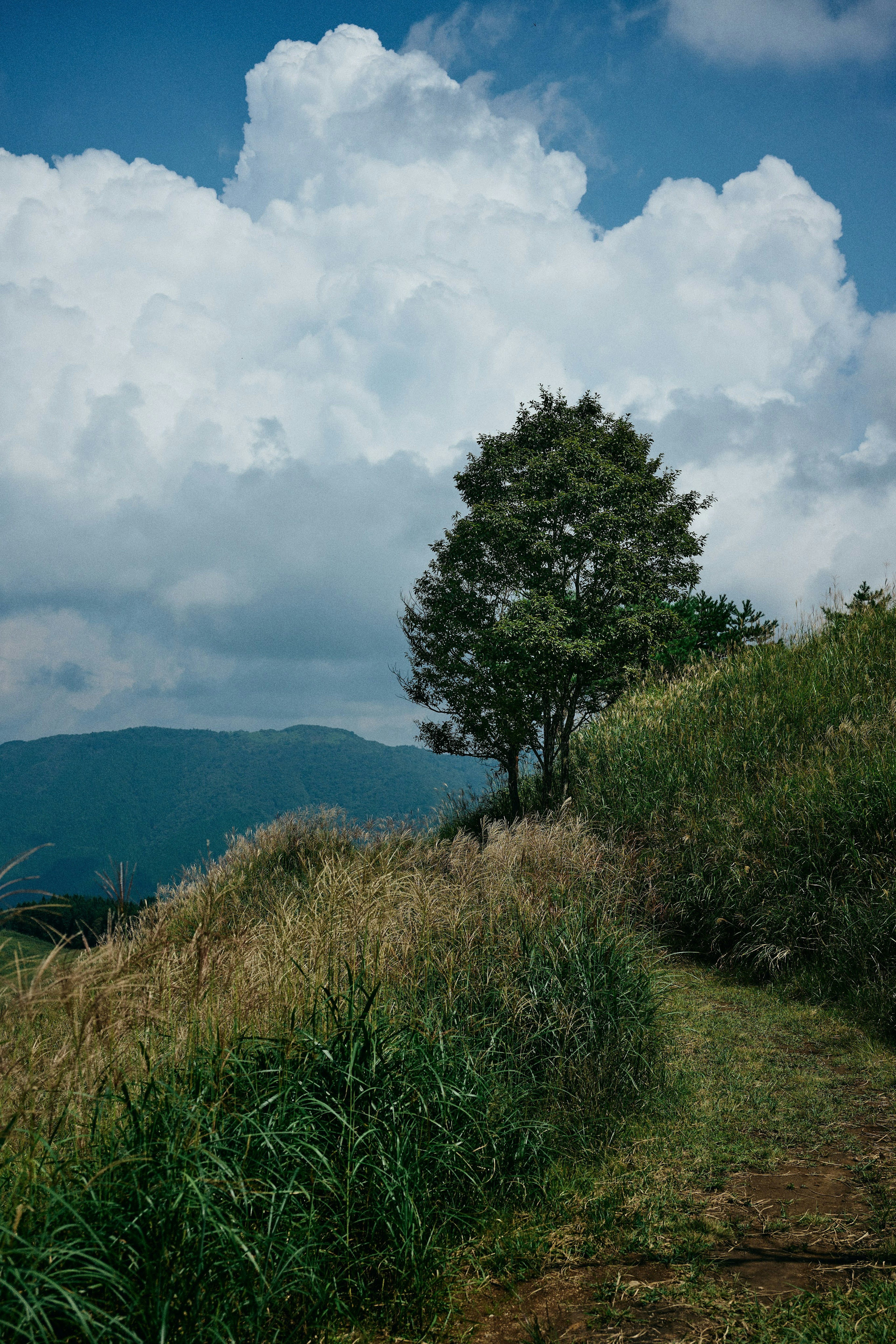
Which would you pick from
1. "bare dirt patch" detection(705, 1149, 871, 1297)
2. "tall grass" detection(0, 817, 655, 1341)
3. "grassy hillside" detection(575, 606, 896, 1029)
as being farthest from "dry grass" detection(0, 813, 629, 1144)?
"bare dirt patch" detection(705, 1149, 871, 1297)

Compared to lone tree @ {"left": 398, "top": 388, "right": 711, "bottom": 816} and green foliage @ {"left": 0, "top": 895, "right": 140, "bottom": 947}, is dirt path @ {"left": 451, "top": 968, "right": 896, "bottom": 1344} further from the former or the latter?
lone tree @ {"left": 398, "top": 388, "right": 711, "bottom": 816}

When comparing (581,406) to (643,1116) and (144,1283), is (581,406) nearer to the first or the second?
(643,1116)

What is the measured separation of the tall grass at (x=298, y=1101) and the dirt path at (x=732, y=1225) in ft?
0.94

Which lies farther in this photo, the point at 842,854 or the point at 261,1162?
the point at 842,854

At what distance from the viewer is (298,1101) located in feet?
9.83

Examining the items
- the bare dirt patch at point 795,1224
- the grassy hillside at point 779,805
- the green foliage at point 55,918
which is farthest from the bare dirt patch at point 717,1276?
the grassy hillside at point 779,805

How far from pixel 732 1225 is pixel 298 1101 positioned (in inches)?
79.6

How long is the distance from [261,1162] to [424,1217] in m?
0.74

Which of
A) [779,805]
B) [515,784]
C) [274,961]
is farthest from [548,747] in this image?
[274,961]

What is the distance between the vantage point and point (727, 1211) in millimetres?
3387

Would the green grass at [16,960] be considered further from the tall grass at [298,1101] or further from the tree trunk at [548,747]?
the tree trunk at [548,747]

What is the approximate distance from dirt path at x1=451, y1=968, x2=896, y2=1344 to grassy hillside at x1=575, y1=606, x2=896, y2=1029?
1510 mm

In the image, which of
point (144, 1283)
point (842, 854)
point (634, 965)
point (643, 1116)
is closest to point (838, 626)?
point (842, 854)

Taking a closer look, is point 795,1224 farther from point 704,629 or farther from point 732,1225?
point 704,629
